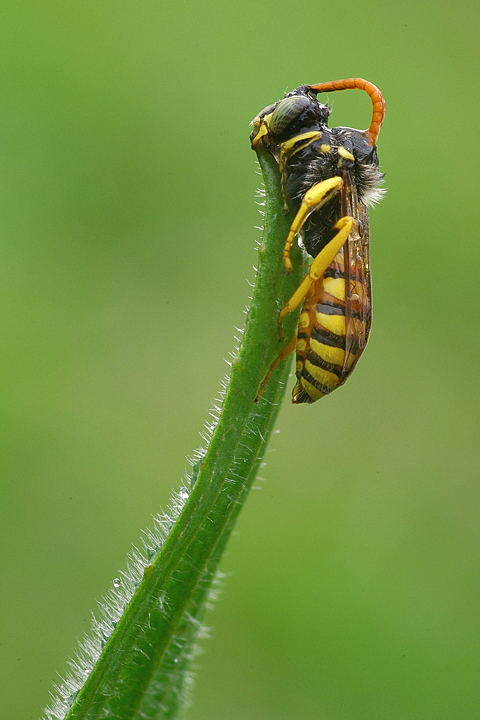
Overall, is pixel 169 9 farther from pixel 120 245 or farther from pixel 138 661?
pixel 138 661

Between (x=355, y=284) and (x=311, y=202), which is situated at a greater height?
(x=311, y=202)

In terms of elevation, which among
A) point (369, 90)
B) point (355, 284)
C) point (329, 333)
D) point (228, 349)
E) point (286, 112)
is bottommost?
point (228, 349)

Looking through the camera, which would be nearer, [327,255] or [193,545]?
[193,545]

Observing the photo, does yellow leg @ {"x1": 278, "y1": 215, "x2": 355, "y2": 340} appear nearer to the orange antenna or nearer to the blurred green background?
the orange antenna

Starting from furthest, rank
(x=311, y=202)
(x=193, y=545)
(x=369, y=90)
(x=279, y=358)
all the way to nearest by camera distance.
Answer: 1. (x=369, y=90)
2. (x=311, y=202)
3. (x=279, y=358)
4. (x=193, y=545)

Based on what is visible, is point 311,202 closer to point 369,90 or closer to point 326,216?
point 326,216

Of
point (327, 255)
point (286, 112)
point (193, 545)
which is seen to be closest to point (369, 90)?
point (286, 112)
